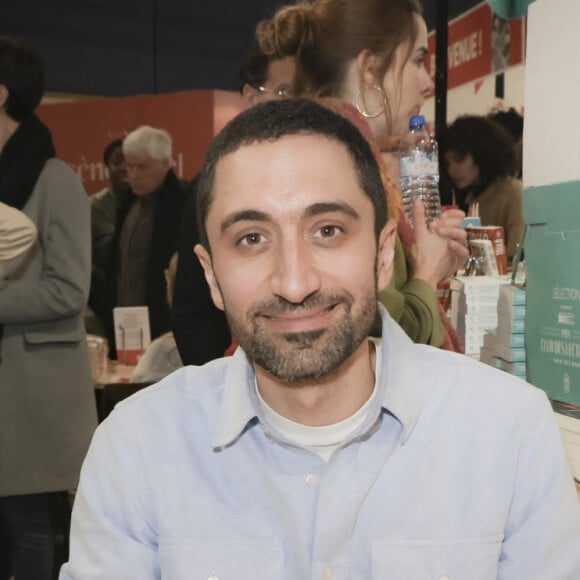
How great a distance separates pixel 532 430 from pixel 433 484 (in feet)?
0.53

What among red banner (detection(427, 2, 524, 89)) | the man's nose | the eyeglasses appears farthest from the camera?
red banner (detection(427, 2, 524, 89))

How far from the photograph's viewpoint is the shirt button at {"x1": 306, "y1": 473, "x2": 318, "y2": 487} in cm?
130

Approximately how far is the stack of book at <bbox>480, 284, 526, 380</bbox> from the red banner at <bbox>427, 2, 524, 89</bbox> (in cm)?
280

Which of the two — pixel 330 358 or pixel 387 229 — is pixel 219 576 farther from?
pixel 387 229

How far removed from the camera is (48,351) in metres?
2.71

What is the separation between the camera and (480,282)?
232 cm

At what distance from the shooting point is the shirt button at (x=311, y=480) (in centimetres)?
130

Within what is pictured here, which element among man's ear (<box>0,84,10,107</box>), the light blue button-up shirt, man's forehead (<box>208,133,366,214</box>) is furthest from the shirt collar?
man's ear (<box>0,84,10,107</box>)

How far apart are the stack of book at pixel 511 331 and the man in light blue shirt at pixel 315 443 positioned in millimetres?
563

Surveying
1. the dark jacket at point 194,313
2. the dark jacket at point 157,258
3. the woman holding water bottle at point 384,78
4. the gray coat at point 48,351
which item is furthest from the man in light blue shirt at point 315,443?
the dark jacket at point 157,258

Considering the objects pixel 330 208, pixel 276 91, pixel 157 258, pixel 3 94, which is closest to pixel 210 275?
pixel 330 208

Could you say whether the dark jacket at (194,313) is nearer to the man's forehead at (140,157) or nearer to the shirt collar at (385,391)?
the shirt collar at (385,391)

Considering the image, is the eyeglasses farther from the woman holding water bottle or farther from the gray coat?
the gray coat

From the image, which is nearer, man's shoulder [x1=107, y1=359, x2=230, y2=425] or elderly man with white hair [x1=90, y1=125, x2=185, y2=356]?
man's shoulder [x1=107, y1=359, x2=230, y2=425]
